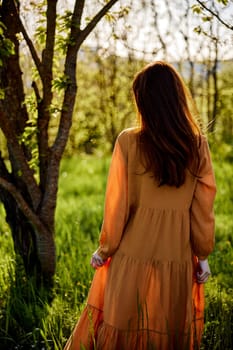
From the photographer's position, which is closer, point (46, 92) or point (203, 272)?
point (203, 272)

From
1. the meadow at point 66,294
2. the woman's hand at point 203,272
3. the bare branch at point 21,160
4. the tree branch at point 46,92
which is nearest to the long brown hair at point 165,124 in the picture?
the woman's hand at point 203,272

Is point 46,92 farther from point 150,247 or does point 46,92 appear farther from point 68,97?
point 150,247

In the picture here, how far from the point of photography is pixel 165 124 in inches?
92.7

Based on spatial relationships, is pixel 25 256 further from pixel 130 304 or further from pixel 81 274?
pixel 130 304

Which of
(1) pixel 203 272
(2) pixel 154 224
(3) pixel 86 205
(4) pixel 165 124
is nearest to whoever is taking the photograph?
(4) pixel 165 124

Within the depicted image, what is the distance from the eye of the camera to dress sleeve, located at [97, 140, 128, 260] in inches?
97.9

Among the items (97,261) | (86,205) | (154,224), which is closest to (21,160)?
(97,261)

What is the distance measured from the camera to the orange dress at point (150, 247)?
246cm

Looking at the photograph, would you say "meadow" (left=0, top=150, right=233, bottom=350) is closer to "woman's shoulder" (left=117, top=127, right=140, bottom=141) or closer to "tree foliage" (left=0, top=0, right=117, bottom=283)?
"tree foliage" (left=0, top=0, right=117, bottom=283)

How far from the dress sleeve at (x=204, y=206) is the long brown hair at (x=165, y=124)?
0.09m

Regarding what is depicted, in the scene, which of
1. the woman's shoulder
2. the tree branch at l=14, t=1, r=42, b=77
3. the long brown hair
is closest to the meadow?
the long brown hair

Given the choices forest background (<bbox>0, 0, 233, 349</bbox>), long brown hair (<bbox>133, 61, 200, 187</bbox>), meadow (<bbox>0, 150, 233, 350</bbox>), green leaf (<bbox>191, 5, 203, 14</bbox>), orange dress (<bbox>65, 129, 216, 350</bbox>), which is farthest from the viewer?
green leaf (<bbox>191, 5, 203, 14</bbox>)

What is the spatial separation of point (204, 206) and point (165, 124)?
1.44ft

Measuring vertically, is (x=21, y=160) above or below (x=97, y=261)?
above
